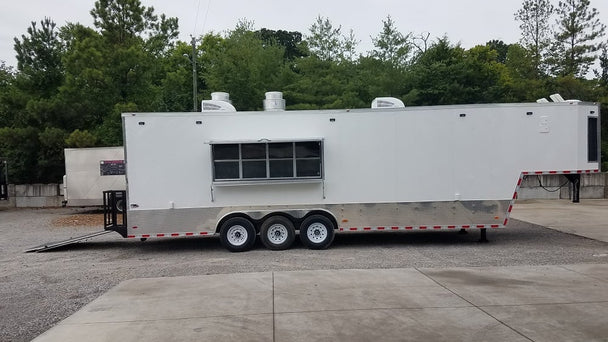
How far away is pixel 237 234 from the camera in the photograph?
10914 millimetres

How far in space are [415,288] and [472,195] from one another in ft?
14.2

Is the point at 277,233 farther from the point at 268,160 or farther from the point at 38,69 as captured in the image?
the point at 38,69

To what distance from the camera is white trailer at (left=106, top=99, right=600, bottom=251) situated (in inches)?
422

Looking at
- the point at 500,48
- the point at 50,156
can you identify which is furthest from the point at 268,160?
the point at 500,48

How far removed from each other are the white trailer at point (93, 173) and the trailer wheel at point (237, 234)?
33.9 feet

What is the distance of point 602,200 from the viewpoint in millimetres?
22078

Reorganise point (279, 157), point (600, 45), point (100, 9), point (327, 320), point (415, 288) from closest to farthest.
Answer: point (327, 320)
point (415, 288)
point (279, 157)
point (100, 9)
point (600, 45)

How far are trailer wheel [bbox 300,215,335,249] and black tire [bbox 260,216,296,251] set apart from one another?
0.90 ft

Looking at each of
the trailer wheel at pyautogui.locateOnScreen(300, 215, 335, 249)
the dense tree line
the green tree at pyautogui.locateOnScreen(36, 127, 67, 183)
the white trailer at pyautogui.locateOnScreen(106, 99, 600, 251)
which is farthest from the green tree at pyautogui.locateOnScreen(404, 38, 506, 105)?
the green tree at pyautogui.locateOnScreen(36, 127, 67, 183)

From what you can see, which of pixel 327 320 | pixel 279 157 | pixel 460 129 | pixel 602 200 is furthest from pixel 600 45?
pixel 327 320

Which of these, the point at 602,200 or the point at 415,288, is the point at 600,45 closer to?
the point at 602,200

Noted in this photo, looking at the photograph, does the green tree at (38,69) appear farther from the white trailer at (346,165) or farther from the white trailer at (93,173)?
the white trailer at (346,165)

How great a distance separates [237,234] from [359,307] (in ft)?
16.6

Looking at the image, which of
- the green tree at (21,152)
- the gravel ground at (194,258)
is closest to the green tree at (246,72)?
the green tree at (21,152)
